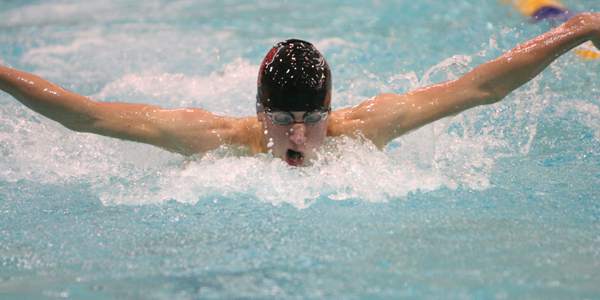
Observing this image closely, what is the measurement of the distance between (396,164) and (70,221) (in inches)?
60.5

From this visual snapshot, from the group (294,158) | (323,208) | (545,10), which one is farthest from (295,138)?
(545,10)

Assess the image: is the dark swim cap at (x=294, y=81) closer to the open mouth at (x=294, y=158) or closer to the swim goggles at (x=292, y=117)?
the swim goggles at (x=292, y=117)

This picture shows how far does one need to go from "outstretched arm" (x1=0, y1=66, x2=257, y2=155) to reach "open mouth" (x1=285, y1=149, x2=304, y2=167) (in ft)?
0.97

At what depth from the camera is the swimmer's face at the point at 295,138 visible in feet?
7.62

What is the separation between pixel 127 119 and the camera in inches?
93.6

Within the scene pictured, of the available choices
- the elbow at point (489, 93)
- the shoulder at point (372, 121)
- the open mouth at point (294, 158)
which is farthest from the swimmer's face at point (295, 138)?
the elbow at point (489, 93)

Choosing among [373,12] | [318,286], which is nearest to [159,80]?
[373,12]

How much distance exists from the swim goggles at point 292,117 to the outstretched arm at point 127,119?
318 millimetres

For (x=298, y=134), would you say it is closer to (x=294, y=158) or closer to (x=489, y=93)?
(x=294, y=158)

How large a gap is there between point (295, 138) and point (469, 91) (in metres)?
0.97

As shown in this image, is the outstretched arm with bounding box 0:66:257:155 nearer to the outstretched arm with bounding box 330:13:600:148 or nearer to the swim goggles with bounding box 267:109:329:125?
the swim goggles with bounding box 267:109:329:125

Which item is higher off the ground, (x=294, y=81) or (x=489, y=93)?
(x=294, y=81)

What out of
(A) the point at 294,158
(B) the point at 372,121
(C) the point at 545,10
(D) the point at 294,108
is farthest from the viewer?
(C) the point at 545,10

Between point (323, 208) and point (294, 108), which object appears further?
point (294, 108)
